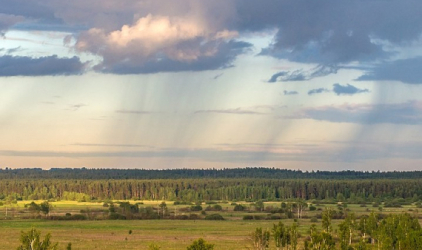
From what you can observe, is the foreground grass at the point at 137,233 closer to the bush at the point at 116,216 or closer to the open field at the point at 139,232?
the open field at the point at 139,232

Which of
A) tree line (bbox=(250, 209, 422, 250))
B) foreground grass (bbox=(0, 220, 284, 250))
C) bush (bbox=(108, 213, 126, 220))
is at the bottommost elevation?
foreground grass (bbox=(0, 220, 284, 250))

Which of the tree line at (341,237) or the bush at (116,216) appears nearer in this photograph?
the tree line at (341,237)

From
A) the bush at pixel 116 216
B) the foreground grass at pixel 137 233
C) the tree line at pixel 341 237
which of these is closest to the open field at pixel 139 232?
the foreground grass at pixel 137 233

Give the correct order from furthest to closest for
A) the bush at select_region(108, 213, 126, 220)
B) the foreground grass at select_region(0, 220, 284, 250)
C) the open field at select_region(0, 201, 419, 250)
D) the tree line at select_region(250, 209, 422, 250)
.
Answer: the bush at select_region(108, 213, 126, 220), the open field at select_region(0, 201, 419, 250), the foreground grass at select_region(0, 220, 284, 250), the tree line at select_region(250, 209, 422, 250)

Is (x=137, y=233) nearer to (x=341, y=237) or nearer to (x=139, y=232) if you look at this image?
(x=139, y=232)

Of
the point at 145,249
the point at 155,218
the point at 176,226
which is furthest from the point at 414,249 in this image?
the point at 155,218

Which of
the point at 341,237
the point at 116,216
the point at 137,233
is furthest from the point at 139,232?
the point at 341,237

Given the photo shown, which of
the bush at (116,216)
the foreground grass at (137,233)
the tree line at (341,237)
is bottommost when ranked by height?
the foreground grass at (137,233)

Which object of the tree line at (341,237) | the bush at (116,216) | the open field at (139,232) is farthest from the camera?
the bush at (116,216)

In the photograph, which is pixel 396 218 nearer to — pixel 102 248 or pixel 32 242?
pixel 102 248

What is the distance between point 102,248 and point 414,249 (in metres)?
37.5

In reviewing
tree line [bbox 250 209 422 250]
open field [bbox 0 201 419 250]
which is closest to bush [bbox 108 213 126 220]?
open field [bbox 0 201 419 250]

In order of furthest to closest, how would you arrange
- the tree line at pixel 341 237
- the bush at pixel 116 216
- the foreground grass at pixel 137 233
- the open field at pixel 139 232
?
the bush at pixel 116 216
the open field at pixel 139 232
the foreground grass at pixel 137 233
the tree line at pixel 341 237

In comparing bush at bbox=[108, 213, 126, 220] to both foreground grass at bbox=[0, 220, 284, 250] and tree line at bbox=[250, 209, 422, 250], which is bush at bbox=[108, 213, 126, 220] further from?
tree line at bbox=[250, 209, 422, 250]
